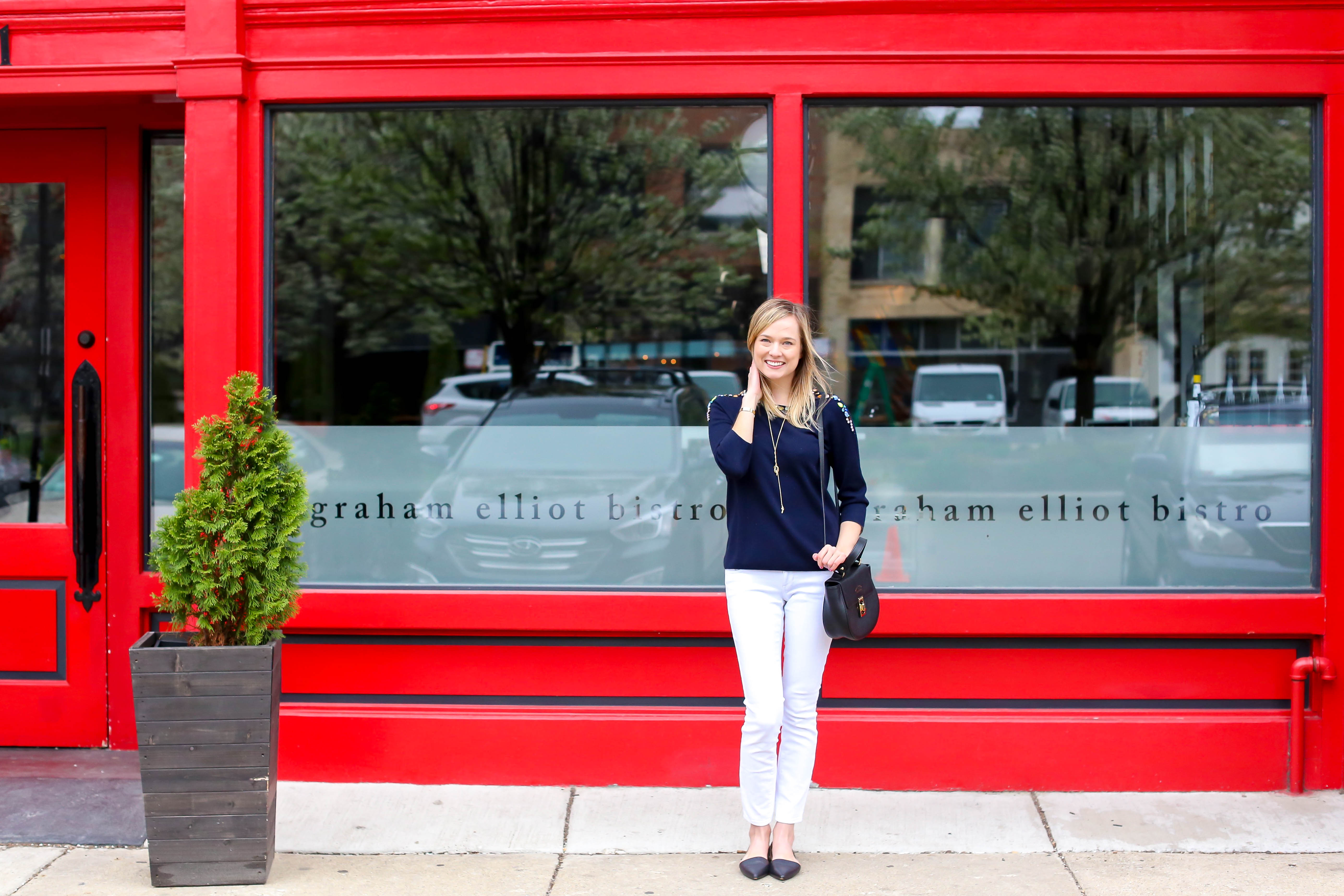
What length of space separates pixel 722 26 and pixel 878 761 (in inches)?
115

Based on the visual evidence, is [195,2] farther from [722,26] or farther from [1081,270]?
[1081,270]

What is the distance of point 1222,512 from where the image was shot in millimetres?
4801

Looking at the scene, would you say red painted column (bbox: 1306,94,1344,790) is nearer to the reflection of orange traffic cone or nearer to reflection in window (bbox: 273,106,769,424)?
the reflection of orange traffic cone

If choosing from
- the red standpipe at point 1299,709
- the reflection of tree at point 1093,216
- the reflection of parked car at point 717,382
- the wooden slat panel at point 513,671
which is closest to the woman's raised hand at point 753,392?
the wooden slat panel at point 513,671

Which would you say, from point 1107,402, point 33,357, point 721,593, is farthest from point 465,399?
point 1107,402

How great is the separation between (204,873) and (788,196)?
10.3 ft

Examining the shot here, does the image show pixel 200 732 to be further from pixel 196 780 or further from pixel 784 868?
pixel 784 868

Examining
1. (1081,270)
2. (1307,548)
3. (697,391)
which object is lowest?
(1307,548)

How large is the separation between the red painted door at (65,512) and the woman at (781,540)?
2859mm

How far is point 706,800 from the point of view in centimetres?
451

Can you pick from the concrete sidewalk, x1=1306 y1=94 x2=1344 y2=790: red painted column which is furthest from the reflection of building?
the concrete sidewalk

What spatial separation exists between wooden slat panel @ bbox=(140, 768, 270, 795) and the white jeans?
61.1 inches

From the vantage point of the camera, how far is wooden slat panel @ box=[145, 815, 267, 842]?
3682 millimetres

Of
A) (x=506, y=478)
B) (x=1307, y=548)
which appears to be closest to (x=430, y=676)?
(x=506, y=478)
